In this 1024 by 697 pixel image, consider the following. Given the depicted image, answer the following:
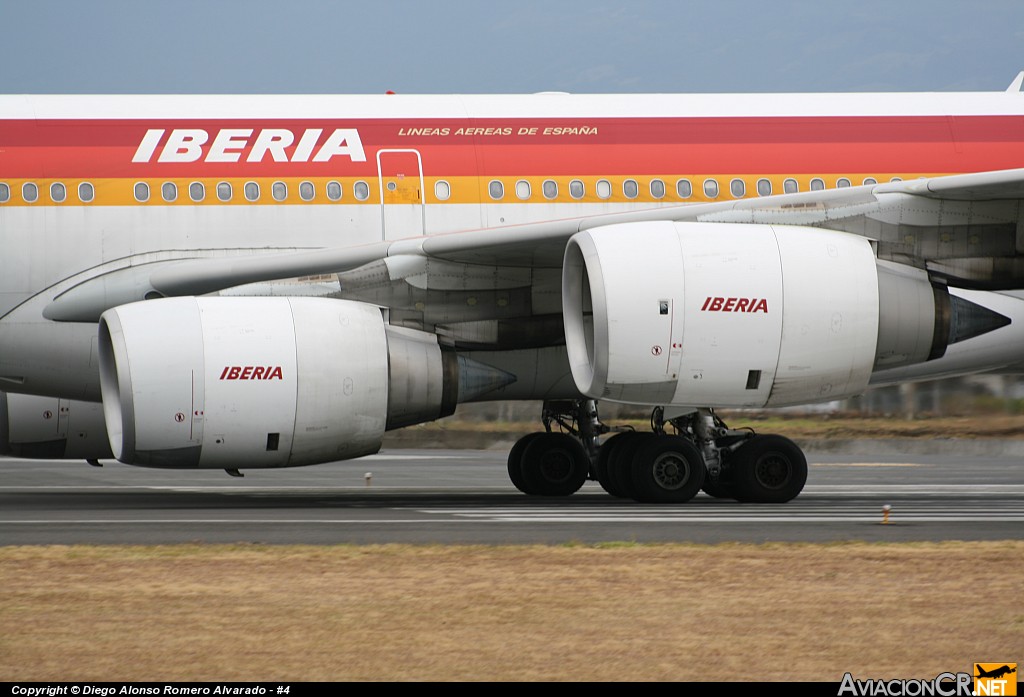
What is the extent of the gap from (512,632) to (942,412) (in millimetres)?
20712

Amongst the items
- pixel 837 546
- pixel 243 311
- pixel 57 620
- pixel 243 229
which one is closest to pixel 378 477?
pixel 243 229

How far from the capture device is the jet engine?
42.6 feet

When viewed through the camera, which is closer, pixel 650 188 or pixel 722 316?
pixel 722 316

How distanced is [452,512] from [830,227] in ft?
14.9

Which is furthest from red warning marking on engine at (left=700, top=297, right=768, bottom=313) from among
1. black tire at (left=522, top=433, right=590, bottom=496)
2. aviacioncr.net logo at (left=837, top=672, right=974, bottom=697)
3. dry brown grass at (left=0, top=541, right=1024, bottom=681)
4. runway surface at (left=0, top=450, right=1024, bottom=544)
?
aviacioncr.net logo at (left=837, top=672, right=974, bottom=697)

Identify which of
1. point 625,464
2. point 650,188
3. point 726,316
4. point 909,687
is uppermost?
point 650,188

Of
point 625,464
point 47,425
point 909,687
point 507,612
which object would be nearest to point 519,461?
point 625,464

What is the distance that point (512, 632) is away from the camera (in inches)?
278

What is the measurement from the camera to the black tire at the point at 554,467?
17000 mm

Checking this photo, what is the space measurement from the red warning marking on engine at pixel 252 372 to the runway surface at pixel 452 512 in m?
1.24

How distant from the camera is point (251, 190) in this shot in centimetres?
1541

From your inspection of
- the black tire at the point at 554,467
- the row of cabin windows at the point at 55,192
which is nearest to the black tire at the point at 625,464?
the black tire at the point at 554,467

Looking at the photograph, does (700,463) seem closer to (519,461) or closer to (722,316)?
(722,316)

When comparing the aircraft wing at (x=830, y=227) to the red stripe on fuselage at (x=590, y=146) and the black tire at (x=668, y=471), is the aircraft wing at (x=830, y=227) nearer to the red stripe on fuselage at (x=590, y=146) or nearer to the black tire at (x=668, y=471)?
the red stripe on fuselage at (x=590, y=146)
